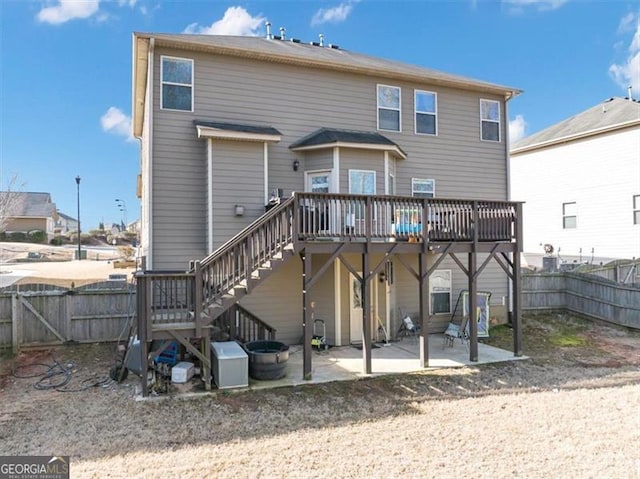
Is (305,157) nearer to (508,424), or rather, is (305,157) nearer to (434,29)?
(508,424)

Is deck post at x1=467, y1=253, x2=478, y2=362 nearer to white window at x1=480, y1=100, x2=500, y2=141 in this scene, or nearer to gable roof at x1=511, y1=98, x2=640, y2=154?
white window at x1=480, y1=100, x2=500, y2=141

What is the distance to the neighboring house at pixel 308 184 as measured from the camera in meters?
7.68

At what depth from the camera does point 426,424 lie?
542cm

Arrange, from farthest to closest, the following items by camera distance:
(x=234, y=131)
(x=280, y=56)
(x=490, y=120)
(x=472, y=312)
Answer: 1. (x=490, y=120)
2. (x=280, y=56)
3. (x=234, y=131)
4. (x=472, y=312)

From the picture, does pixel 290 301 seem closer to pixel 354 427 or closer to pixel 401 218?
pixel 401 218

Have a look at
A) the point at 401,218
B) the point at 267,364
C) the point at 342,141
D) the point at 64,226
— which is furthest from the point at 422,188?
the point at 64,226

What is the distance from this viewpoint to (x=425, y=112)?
11.5 m

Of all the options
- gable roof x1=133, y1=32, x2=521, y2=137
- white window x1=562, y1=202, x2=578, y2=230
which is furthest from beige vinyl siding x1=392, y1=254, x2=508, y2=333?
white window x1=562, y1=202, x2=578, y2=230

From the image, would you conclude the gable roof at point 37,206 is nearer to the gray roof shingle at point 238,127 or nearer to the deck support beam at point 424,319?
the gray roof shingle at point 238,127

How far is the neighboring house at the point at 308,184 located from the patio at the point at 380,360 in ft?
1.64

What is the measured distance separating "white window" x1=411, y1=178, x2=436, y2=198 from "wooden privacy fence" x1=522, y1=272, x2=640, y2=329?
14.7 ft

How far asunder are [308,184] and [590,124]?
Result: 14.0 m

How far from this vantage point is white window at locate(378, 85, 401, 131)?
11.0m

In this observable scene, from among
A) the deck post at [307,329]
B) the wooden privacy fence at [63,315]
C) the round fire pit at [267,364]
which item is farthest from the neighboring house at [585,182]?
the wooden privacy fence at [63,315]
